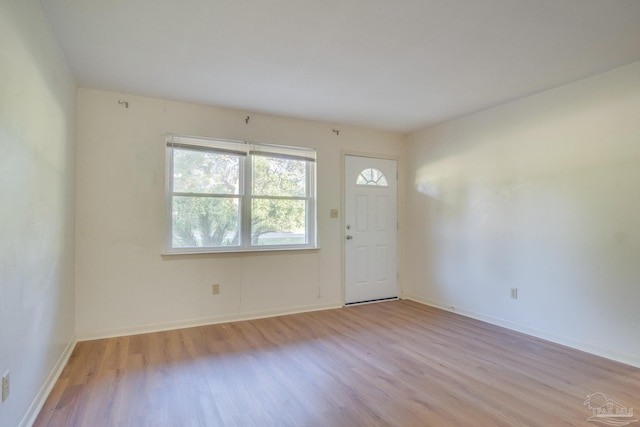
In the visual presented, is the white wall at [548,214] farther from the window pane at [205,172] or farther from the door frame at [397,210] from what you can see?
the window pane at [205,172]

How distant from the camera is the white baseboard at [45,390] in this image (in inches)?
72.0

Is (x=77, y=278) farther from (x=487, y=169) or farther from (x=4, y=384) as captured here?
(x=487, y=169)

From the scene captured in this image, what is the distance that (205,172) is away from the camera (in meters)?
3.67

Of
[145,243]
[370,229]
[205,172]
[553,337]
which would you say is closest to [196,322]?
[145,243]

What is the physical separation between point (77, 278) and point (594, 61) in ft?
15.9

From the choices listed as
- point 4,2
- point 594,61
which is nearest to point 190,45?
point 4,2

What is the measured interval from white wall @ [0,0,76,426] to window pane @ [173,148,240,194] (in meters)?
1.01

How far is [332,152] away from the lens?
14.4 ft

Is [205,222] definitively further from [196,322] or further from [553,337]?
[553,337]

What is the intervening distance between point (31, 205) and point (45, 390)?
3.99 ft

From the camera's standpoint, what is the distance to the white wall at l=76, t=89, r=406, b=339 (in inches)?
125
